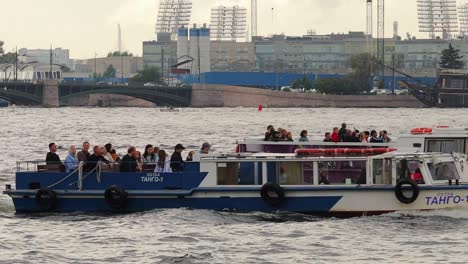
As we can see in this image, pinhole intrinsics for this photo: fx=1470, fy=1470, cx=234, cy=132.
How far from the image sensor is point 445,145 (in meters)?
34.9

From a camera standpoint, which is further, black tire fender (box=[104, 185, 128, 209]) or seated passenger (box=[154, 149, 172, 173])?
seated passenger (box=[154, 149, 172, 173])

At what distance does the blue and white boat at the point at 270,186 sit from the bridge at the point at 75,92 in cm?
12782

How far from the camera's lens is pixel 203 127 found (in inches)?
4112

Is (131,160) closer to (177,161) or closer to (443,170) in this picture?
(177,161)

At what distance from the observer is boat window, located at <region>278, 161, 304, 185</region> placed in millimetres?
32750

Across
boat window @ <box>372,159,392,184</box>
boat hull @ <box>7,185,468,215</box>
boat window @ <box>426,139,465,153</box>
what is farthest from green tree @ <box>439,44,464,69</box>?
boat window @ <box>372,159,392,184</box>

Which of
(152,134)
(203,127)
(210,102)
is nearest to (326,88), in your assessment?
(210,102)

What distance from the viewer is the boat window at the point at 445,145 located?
1369 inches

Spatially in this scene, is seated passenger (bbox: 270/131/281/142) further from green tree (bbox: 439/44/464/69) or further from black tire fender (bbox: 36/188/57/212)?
green tree (bbox: 439/44/464/69)

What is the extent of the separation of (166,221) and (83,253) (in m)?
3.74

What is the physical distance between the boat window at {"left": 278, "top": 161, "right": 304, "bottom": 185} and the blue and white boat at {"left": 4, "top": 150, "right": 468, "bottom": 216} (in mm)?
22

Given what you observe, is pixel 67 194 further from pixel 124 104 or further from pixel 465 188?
pixel 124 104

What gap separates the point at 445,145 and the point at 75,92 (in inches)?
5523

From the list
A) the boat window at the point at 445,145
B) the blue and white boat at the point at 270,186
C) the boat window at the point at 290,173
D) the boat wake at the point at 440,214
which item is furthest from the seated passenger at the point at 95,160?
the boat window at the point at 445,145
